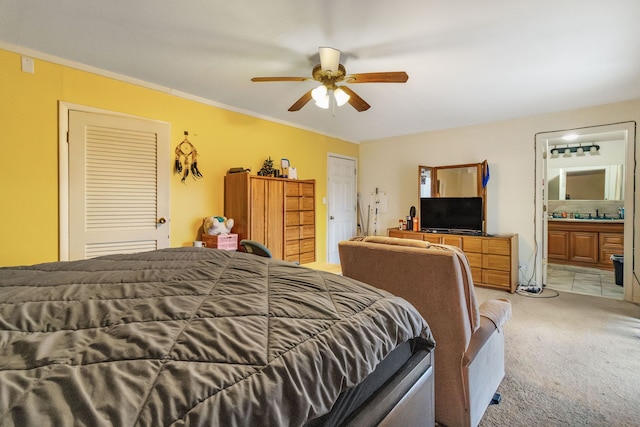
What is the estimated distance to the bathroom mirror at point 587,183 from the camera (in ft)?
17.7

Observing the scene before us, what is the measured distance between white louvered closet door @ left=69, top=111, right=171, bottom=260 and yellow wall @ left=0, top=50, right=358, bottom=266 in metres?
0.12

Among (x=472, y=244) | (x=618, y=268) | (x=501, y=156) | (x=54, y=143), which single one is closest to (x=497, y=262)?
(x=472, y=244)

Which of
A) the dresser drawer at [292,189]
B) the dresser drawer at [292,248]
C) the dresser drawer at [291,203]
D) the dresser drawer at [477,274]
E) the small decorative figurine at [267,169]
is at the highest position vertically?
the small decorative figurine at [267,169]

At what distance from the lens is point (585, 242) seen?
5.28 meters

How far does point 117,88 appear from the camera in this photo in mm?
2836

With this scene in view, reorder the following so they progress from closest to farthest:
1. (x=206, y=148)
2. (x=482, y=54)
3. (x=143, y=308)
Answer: (x=143, y=308) → (x=482, y=54) → (x=206, y=148)

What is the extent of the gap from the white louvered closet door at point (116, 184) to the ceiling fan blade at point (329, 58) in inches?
74.7

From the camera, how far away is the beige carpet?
1.66m

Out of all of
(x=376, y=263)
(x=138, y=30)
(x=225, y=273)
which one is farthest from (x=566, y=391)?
(x=138, y=30)

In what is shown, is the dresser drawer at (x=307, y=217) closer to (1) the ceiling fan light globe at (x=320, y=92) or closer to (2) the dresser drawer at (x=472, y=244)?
(1) the ceiling fan light globe at (x=320, y=92)

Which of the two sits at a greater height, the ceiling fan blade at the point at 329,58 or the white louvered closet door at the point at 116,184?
the ceiling fan blade at the point at 329,58

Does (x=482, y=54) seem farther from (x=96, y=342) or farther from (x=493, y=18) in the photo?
(x=96, y=342)

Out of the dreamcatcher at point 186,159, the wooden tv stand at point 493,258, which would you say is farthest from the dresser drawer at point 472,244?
the dreamcatcher at point 186,159

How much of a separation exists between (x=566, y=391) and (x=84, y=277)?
276 centimetres
